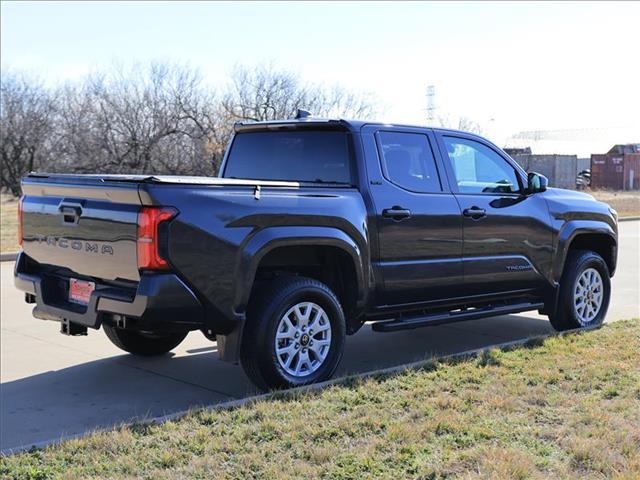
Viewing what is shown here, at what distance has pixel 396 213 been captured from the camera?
20.2 ft

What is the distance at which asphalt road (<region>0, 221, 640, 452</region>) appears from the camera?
17.4ft

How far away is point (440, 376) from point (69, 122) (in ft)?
115

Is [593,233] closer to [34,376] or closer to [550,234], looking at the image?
[550,234]

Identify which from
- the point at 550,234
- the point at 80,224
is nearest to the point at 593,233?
the point at 550,234

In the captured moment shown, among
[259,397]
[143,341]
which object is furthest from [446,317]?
[143,341]

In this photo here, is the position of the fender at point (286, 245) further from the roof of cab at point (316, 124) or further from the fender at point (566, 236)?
the fender at point (566, 236)

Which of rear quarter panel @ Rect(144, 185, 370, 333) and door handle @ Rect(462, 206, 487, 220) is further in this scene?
door handle @ Rect(462, 206, 487, 220)

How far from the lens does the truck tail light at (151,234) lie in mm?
4820

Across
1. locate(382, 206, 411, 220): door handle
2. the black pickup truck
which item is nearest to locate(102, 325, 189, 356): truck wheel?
the black pickup truck

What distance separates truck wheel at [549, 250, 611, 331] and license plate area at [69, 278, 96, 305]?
14.7ft

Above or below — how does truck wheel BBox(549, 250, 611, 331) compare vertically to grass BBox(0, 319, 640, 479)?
above

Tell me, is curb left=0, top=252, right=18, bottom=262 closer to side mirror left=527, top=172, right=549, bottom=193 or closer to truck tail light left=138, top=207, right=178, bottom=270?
side mirror left=527, top=172, right=549, bottom=193

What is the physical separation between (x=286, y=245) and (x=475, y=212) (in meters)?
2.03

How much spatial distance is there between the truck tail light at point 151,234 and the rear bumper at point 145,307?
0.09 metres
